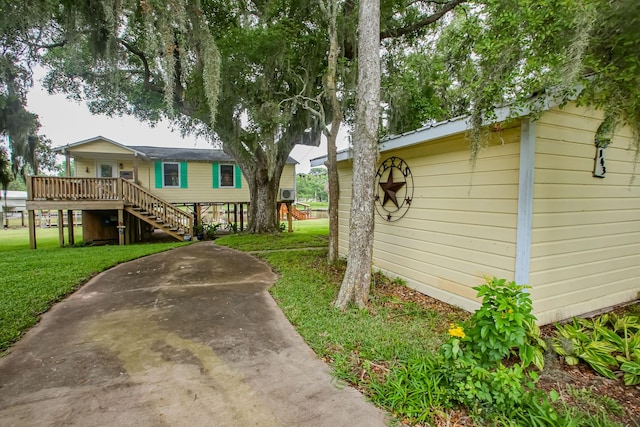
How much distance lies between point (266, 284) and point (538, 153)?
438 cm

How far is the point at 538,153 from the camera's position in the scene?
326 cm

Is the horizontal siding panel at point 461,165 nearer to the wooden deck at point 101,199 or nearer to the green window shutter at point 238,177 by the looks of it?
the wooden deck at point 101,199

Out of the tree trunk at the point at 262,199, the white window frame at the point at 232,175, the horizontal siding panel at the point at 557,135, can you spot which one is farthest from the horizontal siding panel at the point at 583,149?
the white window frame at the point at 232,175

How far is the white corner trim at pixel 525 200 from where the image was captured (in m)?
3.22

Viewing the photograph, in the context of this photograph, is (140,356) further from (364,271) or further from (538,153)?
(538,153)

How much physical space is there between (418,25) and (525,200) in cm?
612

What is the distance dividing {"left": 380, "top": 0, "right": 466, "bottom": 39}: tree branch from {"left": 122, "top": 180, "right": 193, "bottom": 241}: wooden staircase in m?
8.79

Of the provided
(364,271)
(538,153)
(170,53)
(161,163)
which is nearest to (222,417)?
(364,271)

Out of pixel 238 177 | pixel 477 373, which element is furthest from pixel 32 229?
pixel 477 373

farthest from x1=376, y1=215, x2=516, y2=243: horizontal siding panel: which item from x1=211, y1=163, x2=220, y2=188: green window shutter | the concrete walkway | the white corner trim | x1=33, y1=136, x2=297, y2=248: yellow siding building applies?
x1=211, y1=163, x2=220, y2=188: green window shutter

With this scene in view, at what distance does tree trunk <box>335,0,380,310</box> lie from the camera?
3795 millimetres

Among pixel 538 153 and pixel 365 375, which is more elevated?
pixel 538 153

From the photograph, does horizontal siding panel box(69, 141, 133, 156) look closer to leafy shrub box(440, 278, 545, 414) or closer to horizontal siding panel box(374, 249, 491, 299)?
horizontal siding panel box(374, 249, 491, 299)

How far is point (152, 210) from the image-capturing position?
1074cm
